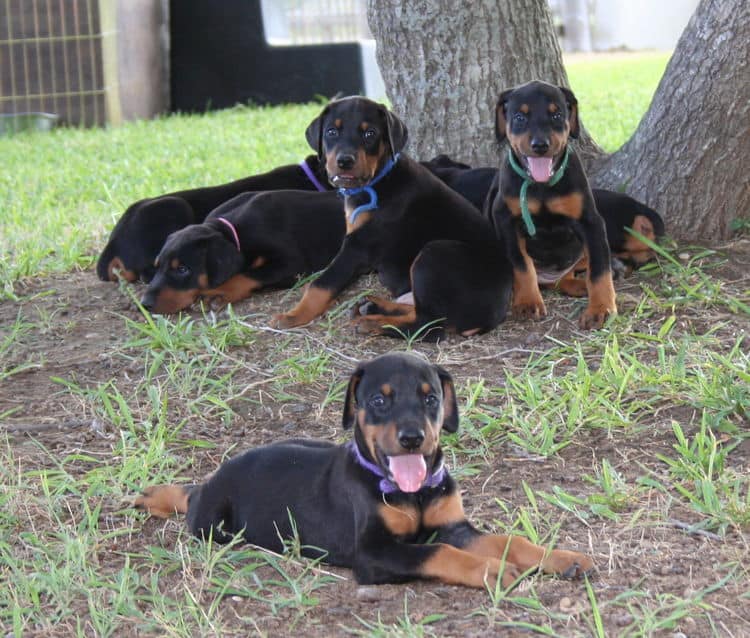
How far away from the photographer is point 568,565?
329cm

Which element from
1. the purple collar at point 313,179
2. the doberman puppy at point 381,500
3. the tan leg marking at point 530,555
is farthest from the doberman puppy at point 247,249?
the tan leg marking at point 530,555

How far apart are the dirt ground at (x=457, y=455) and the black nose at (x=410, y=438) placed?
1.31ft

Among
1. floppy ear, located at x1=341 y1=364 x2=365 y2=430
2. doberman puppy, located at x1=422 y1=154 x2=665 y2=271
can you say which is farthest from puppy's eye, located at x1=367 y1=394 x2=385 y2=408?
doberman puppy, located at x1=422 y1=154 x2=665 y2=271

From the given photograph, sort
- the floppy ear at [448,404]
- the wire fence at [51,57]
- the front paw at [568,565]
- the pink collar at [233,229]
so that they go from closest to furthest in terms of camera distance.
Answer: the front paw at [568,565]
the floppy ear at [448,404]
the pink collar at [233,229]
the wire fence at [51,57]


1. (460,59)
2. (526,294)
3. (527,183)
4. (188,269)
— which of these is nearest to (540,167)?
(527,183)

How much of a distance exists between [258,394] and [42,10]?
9.15 meters

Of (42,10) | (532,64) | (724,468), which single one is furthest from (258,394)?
(42,10)

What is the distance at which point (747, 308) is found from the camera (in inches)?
207

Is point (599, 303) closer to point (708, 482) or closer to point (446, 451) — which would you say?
point (446, 451)

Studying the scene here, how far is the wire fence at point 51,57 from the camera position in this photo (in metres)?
12.7

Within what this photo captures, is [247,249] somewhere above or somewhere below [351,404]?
above

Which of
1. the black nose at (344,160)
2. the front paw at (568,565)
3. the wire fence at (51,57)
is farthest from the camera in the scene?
the wire fence at (51,57)

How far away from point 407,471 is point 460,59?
3799 millimetres

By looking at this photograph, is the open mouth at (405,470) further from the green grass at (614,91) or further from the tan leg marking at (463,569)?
the green grass at (614,91)
